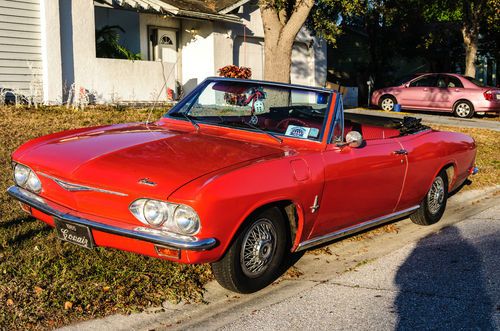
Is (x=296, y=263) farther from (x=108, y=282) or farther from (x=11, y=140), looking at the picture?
(x=11, y=140)

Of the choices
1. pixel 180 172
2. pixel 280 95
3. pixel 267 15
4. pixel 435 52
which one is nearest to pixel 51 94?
pixel 267 15

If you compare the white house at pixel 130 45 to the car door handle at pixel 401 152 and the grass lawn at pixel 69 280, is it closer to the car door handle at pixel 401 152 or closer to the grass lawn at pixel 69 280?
the car door handle at pixel 401 152

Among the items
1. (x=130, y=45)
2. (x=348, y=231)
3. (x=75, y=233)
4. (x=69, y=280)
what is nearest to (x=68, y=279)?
(x=69, y=280)

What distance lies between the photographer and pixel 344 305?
4.37m

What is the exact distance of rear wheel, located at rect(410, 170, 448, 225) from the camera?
22.0 ft

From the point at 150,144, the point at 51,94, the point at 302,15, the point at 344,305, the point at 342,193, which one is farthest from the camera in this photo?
the point at 51,94

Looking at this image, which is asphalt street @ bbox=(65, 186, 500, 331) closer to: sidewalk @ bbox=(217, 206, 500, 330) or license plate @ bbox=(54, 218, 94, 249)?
sidewalk @ bbox=(217, 206, 500, 330)

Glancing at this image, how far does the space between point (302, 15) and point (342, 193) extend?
8.18m

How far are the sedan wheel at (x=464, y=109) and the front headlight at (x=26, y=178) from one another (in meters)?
17.6

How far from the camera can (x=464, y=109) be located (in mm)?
19938

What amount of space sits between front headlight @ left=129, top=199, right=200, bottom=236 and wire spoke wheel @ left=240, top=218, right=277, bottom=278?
52 cm

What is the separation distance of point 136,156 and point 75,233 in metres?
0.69

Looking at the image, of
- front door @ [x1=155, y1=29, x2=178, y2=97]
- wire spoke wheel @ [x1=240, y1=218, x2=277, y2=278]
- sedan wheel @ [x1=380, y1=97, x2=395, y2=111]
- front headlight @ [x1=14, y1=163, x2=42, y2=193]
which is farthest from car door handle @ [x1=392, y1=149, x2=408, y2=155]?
sedan wheel @ [x1=380, y1=97, x2=395, y2=111]

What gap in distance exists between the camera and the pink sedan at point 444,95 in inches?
772
